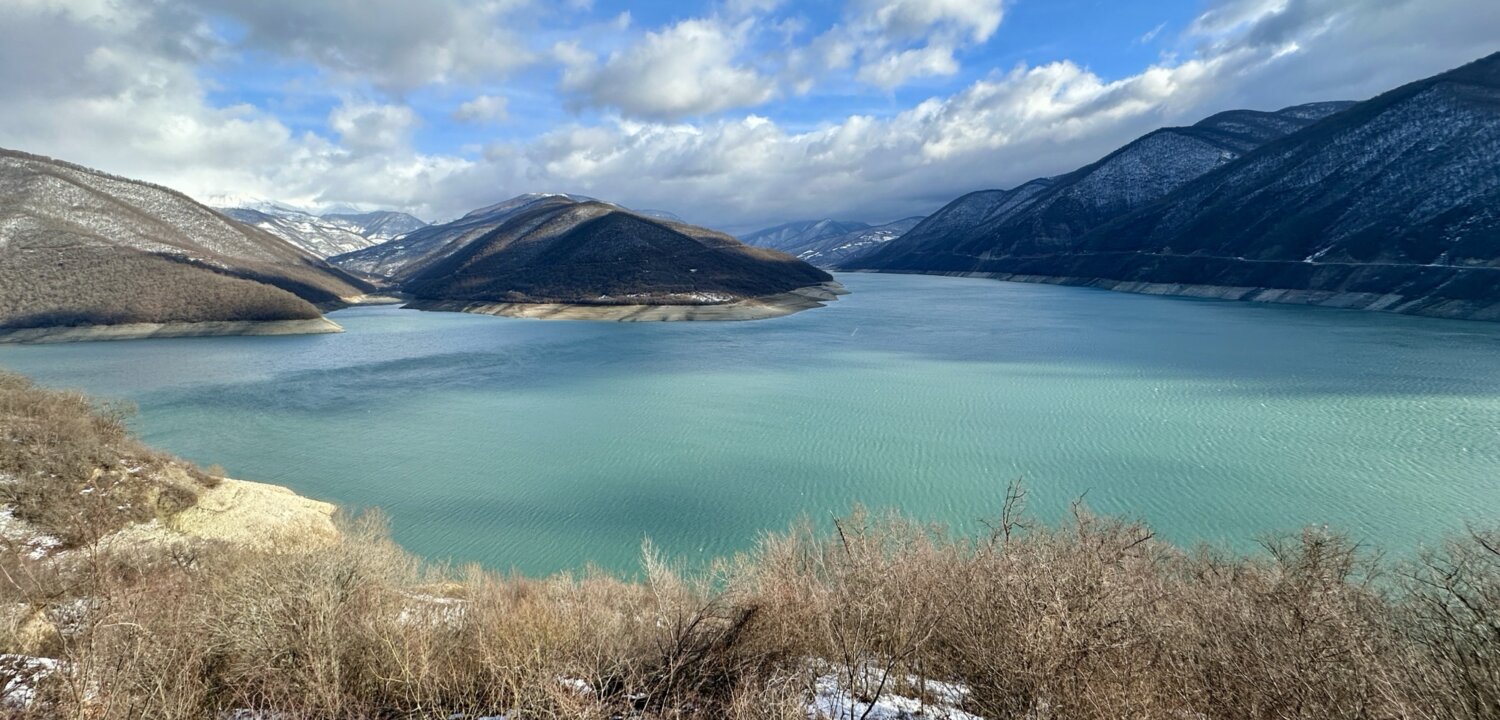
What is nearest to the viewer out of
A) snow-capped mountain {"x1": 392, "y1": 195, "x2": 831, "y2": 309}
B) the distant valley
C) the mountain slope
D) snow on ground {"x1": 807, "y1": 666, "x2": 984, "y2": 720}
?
snow on ground {"x1": 807, "y1": 666, "x2": 984, "y2": 720}

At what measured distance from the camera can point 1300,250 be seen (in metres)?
81.6

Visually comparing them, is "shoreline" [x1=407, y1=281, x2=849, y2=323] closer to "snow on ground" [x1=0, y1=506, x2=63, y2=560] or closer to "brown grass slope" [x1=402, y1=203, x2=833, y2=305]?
"brown grass slope" [x1=402, y1=203, x2=833, y2=305]

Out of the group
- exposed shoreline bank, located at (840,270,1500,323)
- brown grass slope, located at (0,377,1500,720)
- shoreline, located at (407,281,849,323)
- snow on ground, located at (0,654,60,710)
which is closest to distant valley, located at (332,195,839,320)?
shoreline, located at (407,281,849,323)

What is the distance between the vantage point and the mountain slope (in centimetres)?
6325

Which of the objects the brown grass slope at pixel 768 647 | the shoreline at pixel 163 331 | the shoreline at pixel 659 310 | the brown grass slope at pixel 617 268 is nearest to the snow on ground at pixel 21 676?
the brown grass slope at pixel 768 647

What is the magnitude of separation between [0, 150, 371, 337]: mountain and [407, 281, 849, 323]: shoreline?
73.1 ft

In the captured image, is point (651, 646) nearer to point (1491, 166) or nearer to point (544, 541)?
point (544, 541)

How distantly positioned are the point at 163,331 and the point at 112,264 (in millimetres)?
17720

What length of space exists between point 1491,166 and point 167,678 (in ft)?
A: 369

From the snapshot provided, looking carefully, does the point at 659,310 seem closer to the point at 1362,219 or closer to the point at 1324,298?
the point at 1324,298

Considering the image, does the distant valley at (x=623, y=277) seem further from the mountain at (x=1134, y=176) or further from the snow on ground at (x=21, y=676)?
the snow on ground at (x=21, y=676)

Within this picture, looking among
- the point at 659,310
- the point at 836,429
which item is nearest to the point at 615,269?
the point at 659,310

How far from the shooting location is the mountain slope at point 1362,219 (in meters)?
63.2

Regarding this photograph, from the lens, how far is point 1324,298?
70.4 metres
